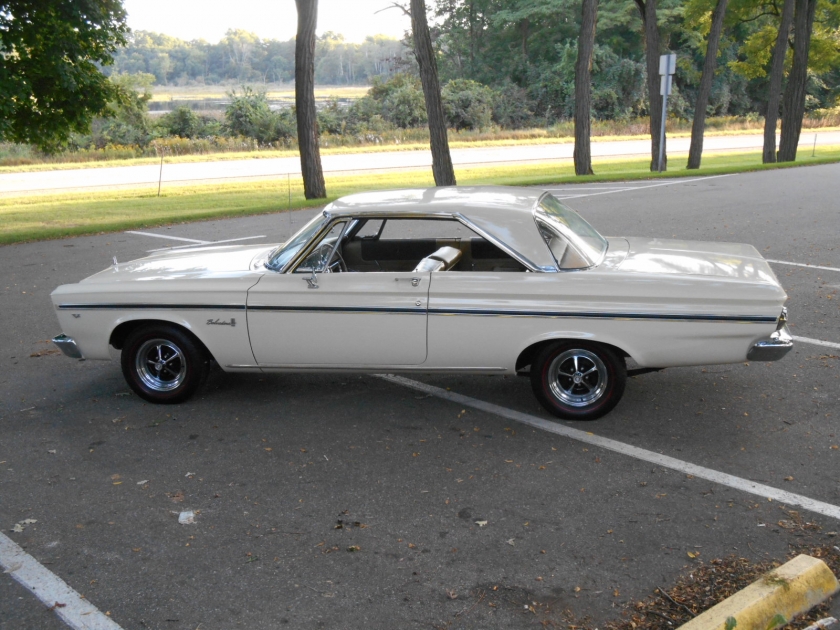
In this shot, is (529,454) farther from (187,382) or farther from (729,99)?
(729,99)

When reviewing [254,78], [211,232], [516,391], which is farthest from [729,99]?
[254,78]

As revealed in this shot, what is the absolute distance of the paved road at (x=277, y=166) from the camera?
26.5 meters

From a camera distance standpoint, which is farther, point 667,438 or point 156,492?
point 667,438

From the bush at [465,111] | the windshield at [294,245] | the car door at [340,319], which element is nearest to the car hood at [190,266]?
the windshield at [294,245]

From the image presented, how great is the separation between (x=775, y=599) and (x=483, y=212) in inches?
118

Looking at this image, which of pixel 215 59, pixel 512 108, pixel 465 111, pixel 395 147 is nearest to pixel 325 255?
pixel 395 147

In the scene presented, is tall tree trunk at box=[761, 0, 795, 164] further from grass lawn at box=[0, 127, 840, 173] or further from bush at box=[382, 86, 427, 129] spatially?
bush at box=[382, 86, 427, 129]

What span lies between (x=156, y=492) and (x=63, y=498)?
50cm

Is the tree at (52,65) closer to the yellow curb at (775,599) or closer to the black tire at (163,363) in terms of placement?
the black tire at (163,363)

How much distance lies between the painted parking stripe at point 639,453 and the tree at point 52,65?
11136 millimetres

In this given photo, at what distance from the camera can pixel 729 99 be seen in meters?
61.2

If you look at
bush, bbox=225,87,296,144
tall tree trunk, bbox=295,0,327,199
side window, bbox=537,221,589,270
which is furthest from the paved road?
side window, bbox=537,221,589,270

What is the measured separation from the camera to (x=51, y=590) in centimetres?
369

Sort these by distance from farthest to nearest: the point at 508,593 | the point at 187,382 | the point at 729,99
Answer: the point at 729,99
the point at 187,382
the point at 508,593
